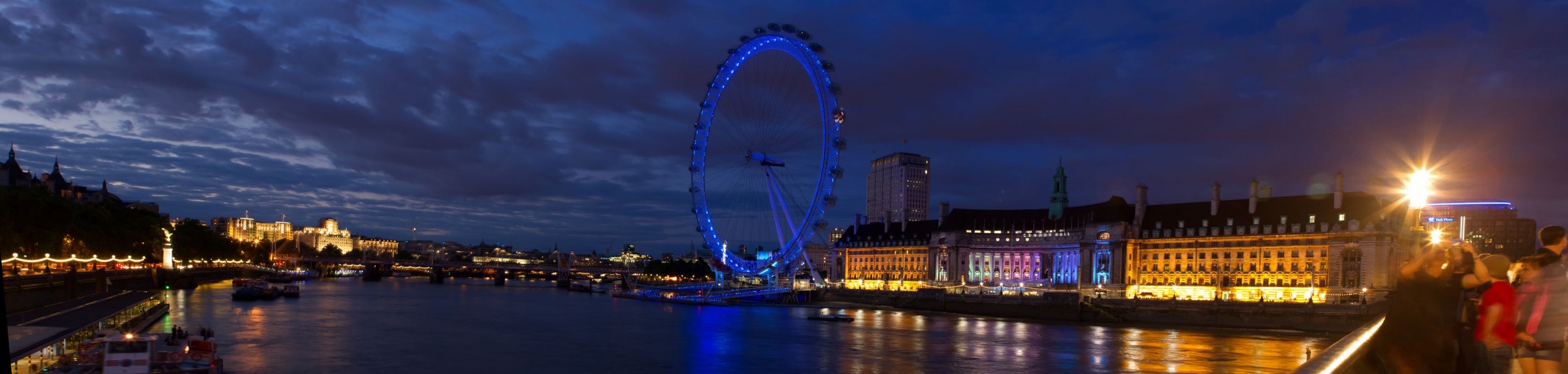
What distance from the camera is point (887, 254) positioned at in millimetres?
152375

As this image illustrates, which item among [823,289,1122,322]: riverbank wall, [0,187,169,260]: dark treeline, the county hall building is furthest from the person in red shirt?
the county hall building

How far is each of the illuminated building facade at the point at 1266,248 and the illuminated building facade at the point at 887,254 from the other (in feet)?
106

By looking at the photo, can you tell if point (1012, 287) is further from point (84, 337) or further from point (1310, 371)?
point (1310, 371)

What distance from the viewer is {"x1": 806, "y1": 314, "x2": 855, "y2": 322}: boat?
91625 millimetres

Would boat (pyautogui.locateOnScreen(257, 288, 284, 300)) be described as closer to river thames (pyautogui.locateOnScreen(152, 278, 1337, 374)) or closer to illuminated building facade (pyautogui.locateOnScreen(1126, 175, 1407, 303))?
river thames (pyautogui.locateOnScreen(152, 278, 1337, 374))

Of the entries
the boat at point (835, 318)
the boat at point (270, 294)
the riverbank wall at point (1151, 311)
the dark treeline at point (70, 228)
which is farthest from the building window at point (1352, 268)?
the dark treeline at point (70, 228)

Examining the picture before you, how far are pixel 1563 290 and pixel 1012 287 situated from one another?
12252 cm

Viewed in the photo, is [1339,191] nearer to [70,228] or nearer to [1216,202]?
[1216,202]

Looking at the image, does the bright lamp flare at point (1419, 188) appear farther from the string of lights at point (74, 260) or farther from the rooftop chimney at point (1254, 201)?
the rooftop chimney at point (1254, 201)

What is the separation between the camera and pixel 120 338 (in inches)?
1415

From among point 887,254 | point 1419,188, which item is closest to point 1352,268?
point 887,254

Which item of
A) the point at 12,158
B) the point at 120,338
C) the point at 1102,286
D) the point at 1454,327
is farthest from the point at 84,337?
the point at 12,158

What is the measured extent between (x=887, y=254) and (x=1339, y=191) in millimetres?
63423

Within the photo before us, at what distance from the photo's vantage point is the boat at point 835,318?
301 ft
